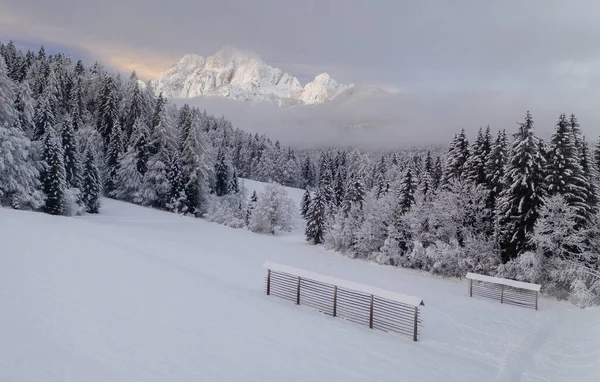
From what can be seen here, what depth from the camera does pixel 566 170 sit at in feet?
90.8

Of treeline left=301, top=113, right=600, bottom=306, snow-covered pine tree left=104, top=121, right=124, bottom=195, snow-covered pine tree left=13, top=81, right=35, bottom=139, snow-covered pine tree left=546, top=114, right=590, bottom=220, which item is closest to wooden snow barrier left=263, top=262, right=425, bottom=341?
treeline left=301, top=113, right=600, bottom=306

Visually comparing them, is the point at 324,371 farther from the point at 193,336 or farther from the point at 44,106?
the point at 44,106

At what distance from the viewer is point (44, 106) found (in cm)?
4206

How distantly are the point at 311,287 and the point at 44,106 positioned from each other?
42.3 m

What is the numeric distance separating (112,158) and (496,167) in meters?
52.5

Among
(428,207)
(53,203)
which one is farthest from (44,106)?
(428,207)

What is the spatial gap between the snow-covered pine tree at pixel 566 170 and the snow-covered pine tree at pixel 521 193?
850 millimetres

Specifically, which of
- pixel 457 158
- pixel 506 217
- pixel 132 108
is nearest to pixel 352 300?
pixel 506 217

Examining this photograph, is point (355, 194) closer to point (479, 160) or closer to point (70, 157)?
point (479, 160)

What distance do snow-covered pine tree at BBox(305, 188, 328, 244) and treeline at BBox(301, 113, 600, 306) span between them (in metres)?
8.83

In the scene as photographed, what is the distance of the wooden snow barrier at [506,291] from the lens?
915 inches

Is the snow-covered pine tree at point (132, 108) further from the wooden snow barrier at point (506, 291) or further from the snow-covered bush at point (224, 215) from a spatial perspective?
the wooden snow barrier at point (506, 291)

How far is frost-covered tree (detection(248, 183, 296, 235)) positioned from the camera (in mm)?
Answer: 56500

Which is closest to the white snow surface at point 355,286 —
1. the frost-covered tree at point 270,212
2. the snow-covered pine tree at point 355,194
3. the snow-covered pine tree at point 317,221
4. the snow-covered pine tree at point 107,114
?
the snow-covered pine tree at point 317,221
